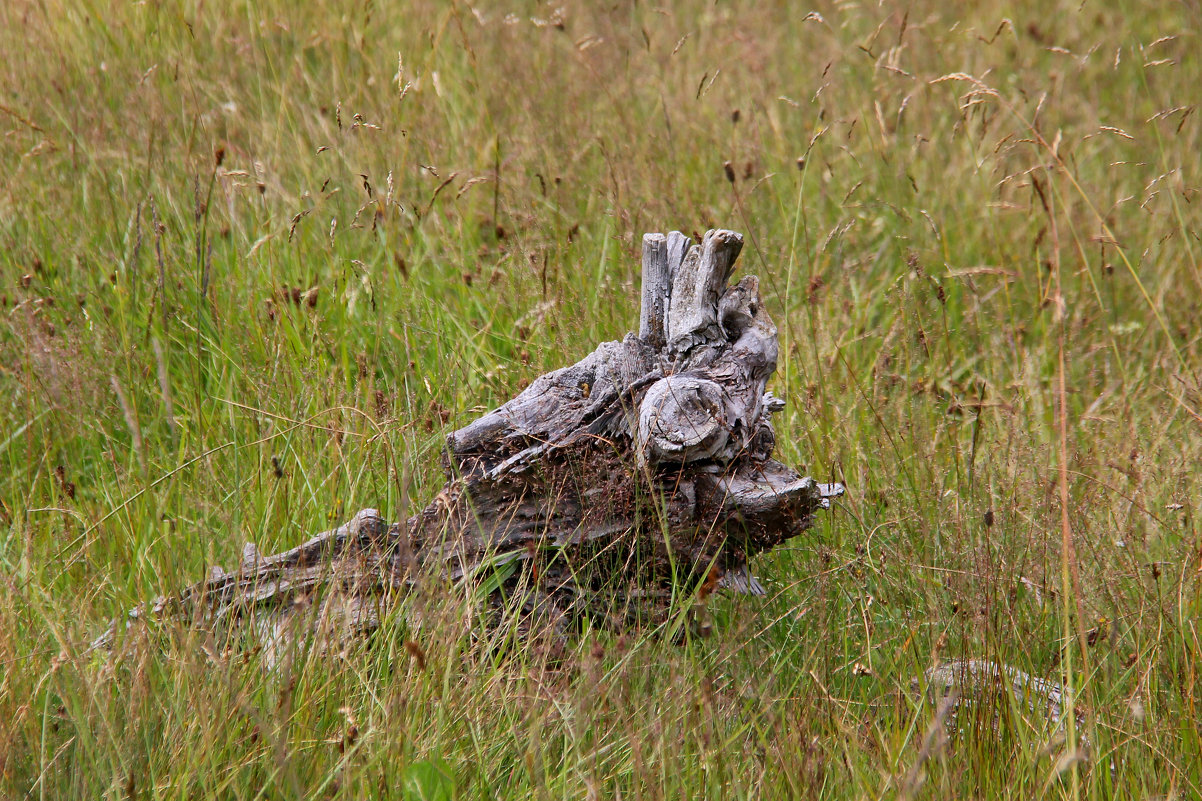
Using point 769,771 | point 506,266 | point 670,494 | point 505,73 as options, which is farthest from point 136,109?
point 769,771

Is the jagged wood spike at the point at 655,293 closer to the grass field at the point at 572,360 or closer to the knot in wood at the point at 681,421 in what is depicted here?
the knot in wood at the point at 681,421

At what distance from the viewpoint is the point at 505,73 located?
14.7 feet

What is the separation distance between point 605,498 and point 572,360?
32.0 inches

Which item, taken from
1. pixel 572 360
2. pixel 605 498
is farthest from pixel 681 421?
pixel 572 360

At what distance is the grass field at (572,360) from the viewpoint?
169 centimetres

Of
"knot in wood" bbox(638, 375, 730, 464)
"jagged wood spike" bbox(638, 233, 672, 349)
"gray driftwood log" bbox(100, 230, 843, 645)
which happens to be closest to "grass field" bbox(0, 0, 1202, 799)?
"gray driftwood log" bbox(100, 230, 843, 645)

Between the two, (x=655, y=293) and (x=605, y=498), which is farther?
(x=655, y=293)

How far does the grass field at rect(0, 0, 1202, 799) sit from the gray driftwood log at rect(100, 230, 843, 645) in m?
0.14

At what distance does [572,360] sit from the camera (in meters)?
2.84

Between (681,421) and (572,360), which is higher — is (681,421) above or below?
above

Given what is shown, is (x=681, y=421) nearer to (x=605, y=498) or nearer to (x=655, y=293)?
(x=605, y=498)

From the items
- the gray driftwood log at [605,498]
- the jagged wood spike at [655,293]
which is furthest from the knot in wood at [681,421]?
the jagged wood spike at [655,293]

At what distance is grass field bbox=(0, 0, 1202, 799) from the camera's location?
5.53 ft

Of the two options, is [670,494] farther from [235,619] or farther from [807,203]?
[807,203]
